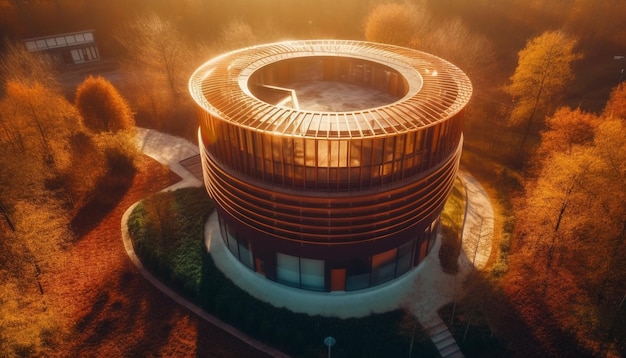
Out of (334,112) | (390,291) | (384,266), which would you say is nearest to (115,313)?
(384,266)

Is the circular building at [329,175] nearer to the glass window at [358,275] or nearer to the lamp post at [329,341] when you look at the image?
the glass window at [358,275]

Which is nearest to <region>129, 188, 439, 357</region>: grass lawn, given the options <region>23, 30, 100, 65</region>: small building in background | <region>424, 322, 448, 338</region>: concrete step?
<region>424, 322, 448, 338</region>: concrete step

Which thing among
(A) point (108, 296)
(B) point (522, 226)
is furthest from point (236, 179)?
(B) point (522, 226)

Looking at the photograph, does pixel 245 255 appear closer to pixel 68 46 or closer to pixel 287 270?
pixel 287 270

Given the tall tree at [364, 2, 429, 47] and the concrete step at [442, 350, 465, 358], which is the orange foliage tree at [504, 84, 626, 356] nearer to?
the concrete step at [442, 350, 465, 358]

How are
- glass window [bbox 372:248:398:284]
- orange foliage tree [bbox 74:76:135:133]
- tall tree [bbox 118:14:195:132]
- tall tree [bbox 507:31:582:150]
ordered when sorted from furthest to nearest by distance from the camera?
1. tall tree [bbox 118:14:195:132]
2. orange foliage tree [bbox 74:76:135:133]
3. tall tree [bbox 507:31:582:150]
4. glass window [bbox 372:248:398:284]

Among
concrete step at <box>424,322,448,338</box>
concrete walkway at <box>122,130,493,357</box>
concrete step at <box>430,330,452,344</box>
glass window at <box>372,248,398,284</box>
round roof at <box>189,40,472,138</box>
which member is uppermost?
round roof at <box>189,40,472,138</box>

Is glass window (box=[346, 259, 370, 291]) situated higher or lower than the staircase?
higher
